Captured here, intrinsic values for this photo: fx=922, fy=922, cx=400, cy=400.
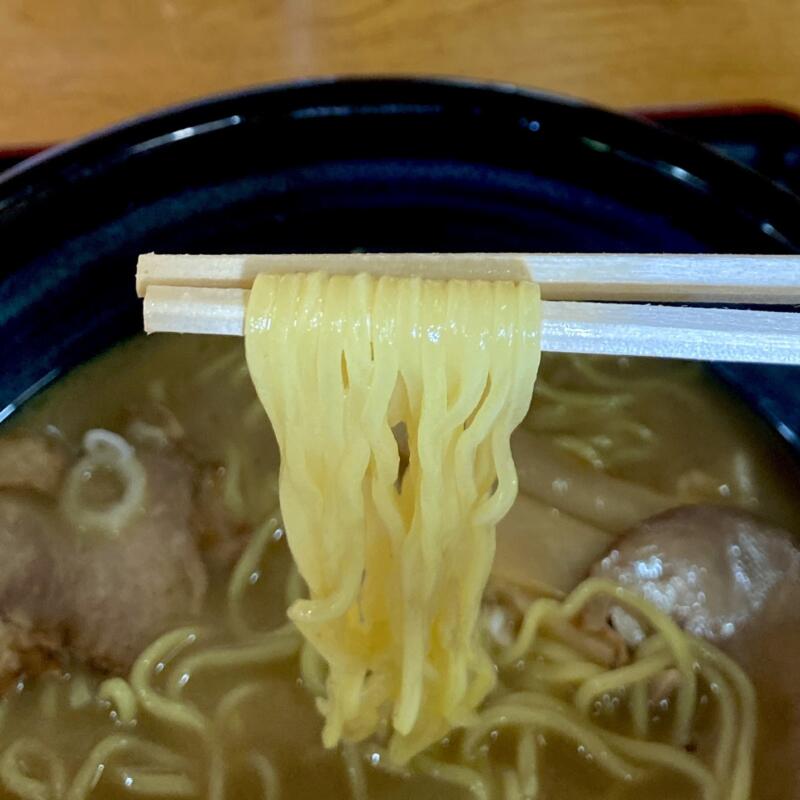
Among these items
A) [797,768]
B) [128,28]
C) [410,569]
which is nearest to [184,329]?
[410,569]

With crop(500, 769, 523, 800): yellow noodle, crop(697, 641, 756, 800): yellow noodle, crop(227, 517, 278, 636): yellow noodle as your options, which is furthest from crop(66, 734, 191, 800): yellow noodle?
crop(697, 641, 756, 800): yellow noodle

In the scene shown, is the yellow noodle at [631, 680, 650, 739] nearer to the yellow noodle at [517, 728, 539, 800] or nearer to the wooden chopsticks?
the yellow noodle at [517, 728, 539, 800]

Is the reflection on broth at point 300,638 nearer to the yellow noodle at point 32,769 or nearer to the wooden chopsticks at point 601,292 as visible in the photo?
the yellow noodle at point 32,769

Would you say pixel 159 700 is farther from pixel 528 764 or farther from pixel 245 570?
pixel 528 764

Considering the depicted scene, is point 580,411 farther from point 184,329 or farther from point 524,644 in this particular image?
point 184,329

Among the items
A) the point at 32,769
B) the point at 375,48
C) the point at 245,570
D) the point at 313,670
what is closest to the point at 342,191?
the point at 375,48
